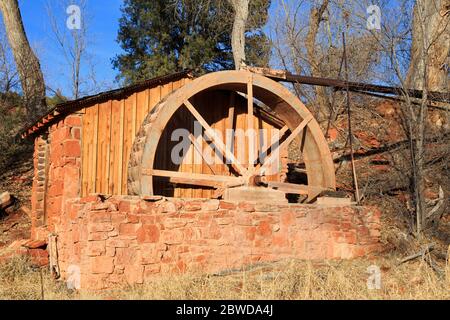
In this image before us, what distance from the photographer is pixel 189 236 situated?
8367 mm

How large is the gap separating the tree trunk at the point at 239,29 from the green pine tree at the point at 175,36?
751 millimetres

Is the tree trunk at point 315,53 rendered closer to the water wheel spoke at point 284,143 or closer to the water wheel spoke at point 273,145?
the water wheel spoke at point 273,145

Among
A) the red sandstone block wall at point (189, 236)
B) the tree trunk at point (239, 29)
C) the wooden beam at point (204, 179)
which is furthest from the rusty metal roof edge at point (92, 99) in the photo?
the tree trunk at point (239, 29)

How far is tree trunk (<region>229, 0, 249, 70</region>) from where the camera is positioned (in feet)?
57.0

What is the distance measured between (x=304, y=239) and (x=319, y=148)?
2.74m

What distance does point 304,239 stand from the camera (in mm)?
9562

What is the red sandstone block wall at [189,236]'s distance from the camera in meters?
7.60

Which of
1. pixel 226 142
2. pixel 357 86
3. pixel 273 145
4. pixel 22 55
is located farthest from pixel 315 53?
pixel 22 55

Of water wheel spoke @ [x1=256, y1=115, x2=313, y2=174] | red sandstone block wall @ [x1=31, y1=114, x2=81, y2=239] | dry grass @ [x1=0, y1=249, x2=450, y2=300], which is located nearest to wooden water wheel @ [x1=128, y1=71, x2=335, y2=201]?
water wheel spoke @ [x1=256, y1=115, x2=313, y2=174]

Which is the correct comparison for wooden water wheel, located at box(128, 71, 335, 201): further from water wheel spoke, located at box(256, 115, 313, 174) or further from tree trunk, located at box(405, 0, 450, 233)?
tree trunk, located at box(405, 0, 450, 233)

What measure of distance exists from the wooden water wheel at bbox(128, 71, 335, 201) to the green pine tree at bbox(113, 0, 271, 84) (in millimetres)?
6682
